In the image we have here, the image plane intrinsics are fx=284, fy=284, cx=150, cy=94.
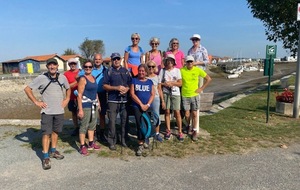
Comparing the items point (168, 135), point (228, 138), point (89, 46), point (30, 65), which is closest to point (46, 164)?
point (168, 135)

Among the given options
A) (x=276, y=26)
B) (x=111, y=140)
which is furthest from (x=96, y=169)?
(x=276, y=26)

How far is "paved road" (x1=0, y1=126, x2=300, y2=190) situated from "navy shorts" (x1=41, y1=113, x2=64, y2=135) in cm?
57

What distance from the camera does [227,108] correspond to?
1000cm

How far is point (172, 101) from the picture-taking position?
6090mm

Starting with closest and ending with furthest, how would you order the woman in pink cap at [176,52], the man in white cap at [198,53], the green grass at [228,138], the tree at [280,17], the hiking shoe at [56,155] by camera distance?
1. the hiking shoe at [56,155]
2. the green grass at [228,138]
3. the woman in pink cap at [176,52]
4. the man in white cap at [198,53]
5. the tree at [280,17]

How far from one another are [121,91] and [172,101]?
4.22ft

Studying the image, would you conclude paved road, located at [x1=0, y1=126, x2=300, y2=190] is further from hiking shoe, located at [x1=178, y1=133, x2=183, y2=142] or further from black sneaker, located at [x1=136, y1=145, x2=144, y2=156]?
hiking shoe, located at [x1=178, y1=133, x2=183, y2=142]

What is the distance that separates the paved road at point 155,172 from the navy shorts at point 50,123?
568 mm

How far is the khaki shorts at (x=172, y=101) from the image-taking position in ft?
19.9

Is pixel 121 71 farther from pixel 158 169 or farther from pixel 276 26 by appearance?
pixel 276 26

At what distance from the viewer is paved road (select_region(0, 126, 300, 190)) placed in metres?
4.11

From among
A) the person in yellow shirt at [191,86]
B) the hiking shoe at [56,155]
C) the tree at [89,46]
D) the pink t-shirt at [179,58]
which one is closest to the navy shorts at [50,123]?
the hiking shoe at [56,155]

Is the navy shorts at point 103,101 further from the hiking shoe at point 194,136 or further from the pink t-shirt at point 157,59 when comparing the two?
the hiking shoe at point 194,136

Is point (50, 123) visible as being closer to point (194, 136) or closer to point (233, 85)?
point (194, 136)
